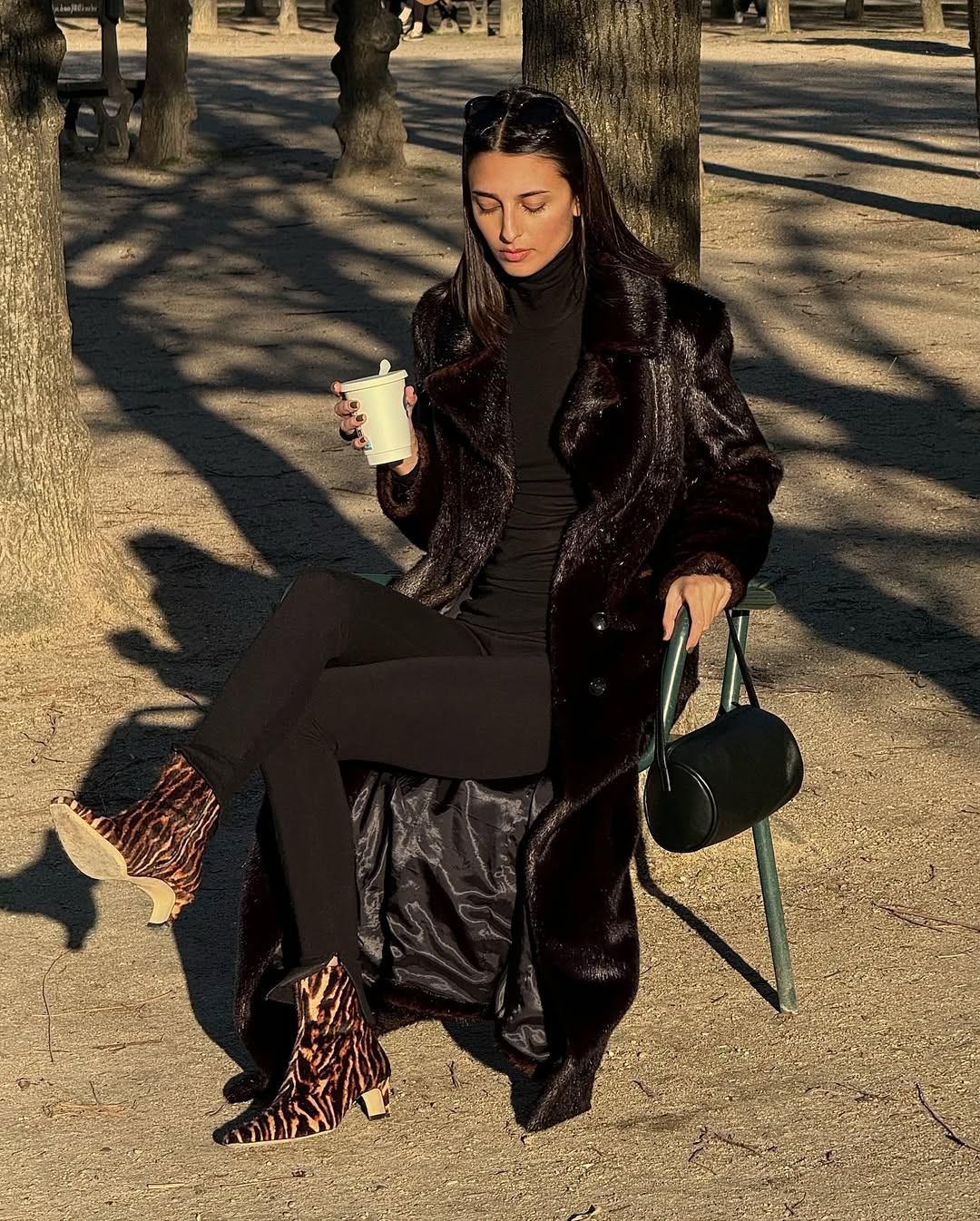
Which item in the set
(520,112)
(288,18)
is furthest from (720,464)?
(288,18)

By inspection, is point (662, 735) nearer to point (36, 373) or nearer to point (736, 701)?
point (736, 701)

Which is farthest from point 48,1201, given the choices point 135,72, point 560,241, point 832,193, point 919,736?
point 135,72

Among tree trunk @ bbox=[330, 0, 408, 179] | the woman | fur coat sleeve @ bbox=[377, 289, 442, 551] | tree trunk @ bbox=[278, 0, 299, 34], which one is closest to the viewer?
the woman

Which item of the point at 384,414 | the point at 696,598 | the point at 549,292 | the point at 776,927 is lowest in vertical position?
the point at 776,927

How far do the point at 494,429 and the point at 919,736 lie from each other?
1803 mm

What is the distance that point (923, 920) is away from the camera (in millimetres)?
3994

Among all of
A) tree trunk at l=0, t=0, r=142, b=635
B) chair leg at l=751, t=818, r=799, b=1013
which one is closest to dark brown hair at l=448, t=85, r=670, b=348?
chair leg at l=751, t=818, r=799, b=1013

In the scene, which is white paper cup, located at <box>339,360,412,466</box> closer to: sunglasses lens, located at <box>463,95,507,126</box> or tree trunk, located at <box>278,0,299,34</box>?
sunglasses lens, located at <box>463,95,507,126</box>

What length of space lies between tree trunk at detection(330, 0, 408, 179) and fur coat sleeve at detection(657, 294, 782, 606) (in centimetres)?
1168

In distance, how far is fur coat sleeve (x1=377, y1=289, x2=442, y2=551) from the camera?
147 inches

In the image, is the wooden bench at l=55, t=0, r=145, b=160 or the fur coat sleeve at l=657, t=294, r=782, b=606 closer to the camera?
the fur coat sleeve at l=657, t=294, r=782, b=606

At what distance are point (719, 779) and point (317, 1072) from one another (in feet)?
2.68

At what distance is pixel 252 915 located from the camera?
3475 millimetres

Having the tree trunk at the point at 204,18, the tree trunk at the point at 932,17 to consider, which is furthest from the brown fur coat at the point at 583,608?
the tree trunk at the point at 204,18
